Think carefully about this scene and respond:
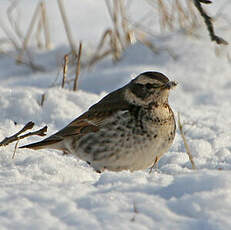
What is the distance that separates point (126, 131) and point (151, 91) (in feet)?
1.85

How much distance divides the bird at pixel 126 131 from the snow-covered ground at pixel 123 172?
0.16 metres

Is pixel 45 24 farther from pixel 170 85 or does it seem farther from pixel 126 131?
pixel 126 131

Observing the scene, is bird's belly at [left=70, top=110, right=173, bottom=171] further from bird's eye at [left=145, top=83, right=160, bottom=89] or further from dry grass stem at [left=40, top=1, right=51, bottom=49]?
dry grass stem at [left=40, top=1, right=51, bottom=49]

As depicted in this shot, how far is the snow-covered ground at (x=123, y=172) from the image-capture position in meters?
2.69

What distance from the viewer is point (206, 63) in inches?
331

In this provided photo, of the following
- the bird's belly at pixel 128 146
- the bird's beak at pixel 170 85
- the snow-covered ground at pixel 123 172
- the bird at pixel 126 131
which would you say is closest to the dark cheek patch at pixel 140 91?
the bird at pixel 126 131

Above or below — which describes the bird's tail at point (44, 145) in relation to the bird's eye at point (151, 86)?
below

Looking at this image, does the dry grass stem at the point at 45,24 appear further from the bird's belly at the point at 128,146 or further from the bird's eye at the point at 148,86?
the bird's belly at the point at 128,146

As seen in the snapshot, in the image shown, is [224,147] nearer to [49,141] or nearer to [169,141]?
[169,141]

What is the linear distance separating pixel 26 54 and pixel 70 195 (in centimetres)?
717

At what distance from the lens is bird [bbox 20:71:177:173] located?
449 cm

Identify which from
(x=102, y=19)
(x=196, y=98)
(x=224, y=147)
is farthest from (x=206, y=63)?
(x=102, y=19)

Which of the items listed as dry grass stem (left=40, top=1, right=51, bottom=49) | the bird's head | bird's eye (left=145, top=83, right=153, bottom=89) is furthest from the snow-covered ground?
bird's eye (left=145, top=83, right=153, bottom=89)

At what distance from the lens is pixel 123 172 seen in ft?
11.0
